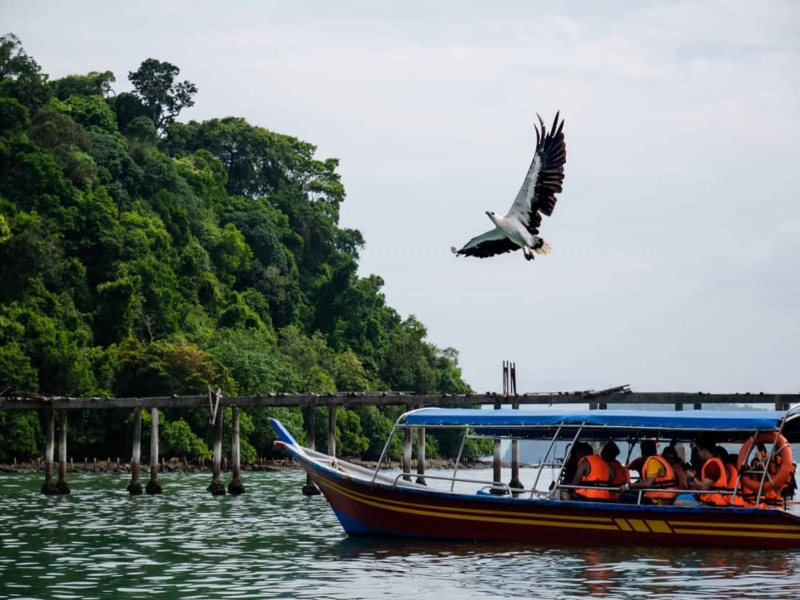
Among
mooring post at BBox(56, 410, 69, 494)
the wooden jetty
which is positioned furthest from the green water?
mooring post at BBox(56, 410, 69, 494)

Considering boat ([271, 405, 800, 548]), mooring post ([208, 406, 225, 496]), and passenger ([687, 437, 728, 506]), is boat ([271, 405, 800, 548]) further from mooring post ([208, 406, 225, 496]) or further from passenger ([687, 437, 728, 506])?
mooring post ([208, 406, 225, 496])

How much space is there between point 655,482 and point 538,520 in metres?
2.12

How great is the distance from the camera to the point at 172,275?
72.6 meters

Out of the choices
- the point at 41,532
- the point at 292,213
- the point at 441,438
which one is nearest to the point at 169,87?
the point at 292,213

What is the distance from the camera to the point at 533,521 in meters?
22.8

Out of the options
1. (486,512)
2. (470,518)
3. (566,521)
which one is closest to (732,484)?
(566,521)

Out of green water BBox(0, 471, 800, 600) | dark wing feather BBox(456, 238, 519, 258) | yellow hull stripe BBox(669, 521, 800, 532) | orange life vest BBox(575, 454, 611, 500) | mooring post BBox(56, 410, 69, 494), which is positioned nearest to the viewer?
green water BBox(0, 471, 800, 600)

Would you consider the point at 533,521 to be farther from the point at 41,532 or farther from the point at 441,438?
the point at 441,438

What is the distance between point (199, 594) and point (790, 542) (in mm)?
9690

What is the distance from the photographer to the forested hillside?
62.6 m

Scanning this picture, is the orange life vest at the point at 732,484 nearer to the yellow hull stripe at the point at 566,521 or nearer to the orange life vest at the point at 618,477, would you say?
the yellow hull stripe at the point at 566,521

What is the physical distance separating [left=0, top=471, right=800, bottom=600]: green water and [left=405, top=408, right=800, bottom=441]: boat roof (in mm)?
2072

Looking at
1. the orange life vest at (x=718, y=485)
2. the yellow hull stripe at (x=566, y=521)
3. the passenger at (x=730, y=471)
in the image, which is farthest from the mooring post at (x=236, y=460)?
the orange life vest at (x=718, y=485)

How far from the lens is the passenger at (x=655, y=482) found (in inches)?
868
